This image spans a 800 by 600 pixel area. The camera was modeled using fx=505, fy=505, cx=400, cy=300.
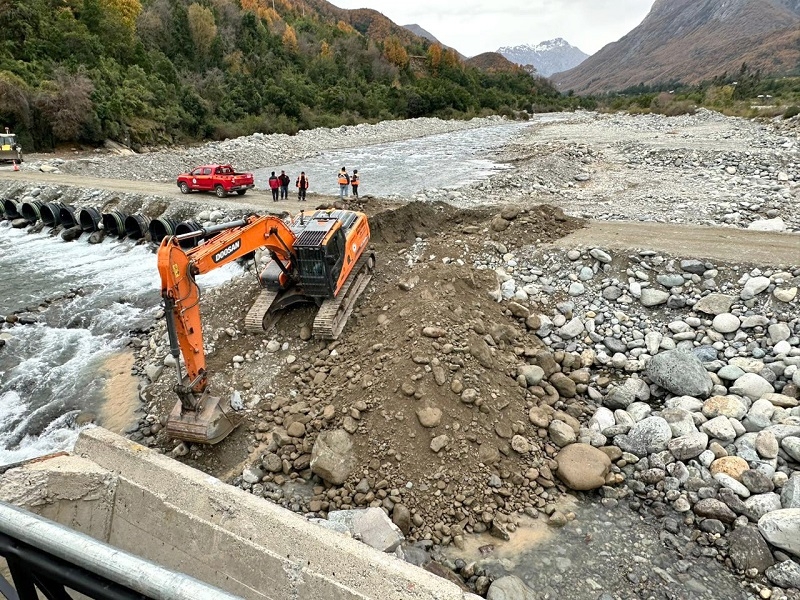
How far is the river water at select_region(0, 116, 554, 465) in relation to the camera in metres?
8.59

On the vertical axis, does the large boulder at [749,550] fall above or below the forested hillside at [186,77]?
below

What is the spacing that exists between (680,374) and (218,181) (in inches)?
656

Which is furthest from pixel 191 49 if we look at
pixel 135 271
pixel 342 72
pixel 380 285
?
pixel 380 285

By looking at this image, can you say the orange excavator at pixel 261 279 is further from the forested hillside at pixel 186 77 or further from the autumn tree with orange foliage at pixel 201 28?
the autumn tree with orange foliage at pixel 201 28

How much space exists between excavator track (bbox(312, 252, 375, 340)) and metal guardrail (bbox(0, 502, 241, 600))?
280 inches

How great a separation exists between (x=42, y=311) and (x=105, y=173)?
1471 centimetres

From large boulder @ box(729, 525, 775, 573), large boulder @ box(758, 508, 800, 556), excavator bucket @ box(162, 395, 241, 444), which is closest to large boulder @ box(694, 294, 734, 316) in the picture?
large boulder @ box(758, 508, 800, 556)

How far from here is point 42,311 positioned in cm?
1235

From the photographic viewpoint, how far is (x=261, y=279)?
1002cm

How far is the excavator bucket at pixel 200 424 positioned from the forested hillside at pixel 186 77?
31.5 meters

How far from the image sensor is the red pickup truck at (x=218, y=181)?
18.9 metres

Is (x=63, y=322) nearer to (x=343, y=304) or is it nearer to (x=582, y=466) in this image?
(x=343, y=304)

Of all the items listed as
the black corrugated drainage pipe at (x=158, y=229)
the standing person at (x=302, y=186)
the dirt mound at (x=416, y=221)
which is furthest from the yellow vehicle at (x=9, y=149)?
the dirt mound at (x=416, y=221)

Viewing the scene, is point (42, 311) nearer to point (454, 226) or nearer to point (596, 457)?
point (454, 226)
